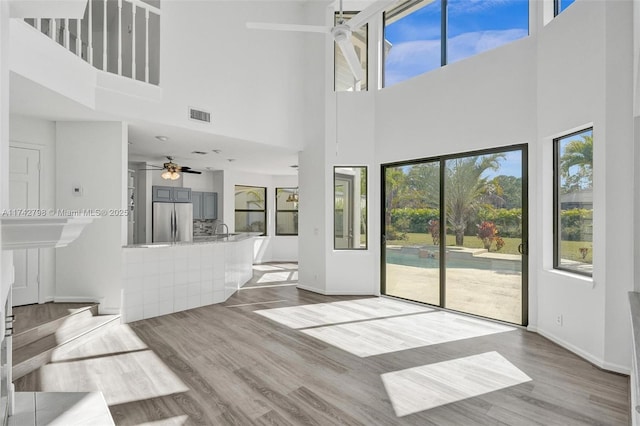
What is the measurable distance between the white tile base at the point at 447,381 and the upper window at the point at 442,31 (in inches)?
152

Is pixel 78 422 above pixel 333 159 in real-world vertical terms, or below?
below

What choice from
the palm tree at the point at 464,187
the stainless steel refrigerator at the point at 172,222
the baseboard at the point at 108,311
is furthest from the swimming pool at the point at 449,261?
the stainless steel refrigerator at the point at 172,222

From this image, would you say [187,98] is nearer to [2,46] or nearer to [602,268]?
[2,46]

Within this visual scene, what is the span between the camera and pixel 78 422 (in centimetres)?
192

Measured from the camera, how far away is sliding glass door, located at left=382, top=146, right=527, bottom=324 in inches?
165

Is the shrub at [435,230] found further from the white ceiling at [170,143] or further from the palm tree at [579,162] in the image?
the white ceiling at [170,143]

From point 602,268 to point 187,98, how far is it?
495 cm

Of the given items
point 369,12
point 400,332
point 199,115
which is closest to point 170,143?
point 199,115

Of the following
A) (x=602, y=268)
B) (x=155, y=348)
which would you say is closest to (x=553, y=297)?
(x=602, y=268)

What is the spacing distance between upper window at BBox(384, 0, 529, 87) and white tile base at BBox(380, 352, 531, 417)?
12.6 feet

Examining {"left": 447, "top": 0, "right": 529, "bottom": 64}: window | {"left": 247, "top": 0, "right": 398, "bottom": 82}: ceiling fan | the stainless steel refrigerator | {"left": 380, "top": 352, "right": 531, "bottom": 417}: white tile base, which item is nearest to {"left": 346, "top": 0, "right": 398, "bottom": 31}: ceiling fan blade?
{"left": 247, "top": 0, "right": 398, "bottom": 82}: ceiling fan

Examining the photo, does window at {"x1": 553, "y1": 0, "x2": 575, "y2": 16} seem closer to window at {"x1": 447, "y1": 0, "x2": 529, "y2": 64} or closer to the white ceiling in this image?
window at {"x1": 447, "y1": 0, "x2": 529, "y2": 64}

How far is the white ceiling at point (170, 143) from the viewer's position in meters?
3.41

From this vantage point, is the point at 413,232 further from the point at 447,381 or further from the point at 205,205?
the point at 205,205
